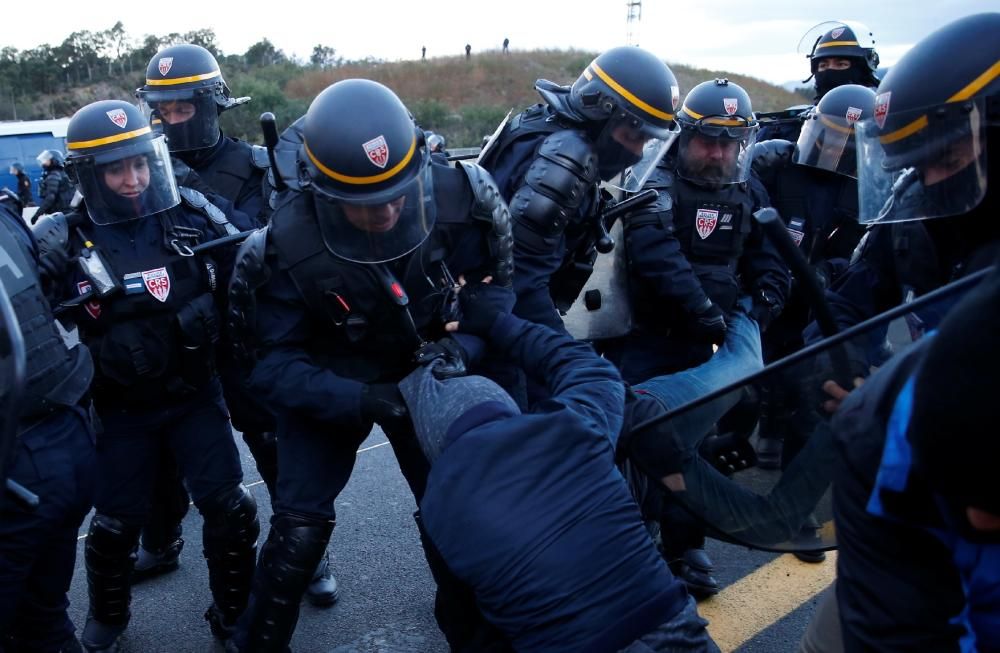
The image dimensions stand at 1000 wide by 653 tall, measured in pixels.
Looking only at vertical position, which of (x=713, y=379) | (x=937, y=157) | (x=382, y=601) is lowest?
(x=382, y=601)

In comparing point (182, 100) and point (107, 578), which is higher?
point (182, 100)

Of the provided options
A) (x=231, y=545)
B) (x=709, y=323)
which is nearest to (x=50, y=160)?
(x=231, y=545)

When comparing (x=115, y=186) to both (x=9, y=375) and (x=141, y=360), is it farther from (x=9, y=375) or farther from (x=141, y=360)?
(x=9, y=375)

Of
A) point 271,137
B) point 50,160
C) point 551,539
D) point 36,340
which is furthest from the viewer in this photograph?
point 50,160

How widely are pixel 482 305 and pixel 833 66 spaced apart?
12.5 ft

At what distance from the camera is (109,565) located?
303 centimetres

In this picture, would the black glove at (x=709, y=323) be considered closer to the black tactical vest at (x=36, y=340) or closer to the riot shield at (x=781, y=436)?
the riot shield at (x=781, y=436)

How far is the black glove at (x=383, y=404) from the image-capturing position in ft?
8.25

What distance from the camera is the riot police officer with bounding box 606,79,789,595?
3564 millimetres

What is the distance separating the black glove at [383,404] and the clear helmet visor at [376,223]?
15.0 inches

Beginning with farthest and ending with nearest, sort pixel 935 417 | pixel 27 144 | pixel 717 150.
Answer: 1. pixel 27 144
2. pixel 717 150
3. pixel 935 417

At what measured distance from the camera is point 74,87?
35469 mm

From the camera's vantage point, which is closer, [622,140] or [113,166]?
[113,166]

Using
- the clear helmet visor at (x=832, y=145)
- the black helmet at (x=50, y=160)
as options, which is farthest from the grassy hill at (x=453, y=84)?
the clear helmet visor at (x=832, y=145)
